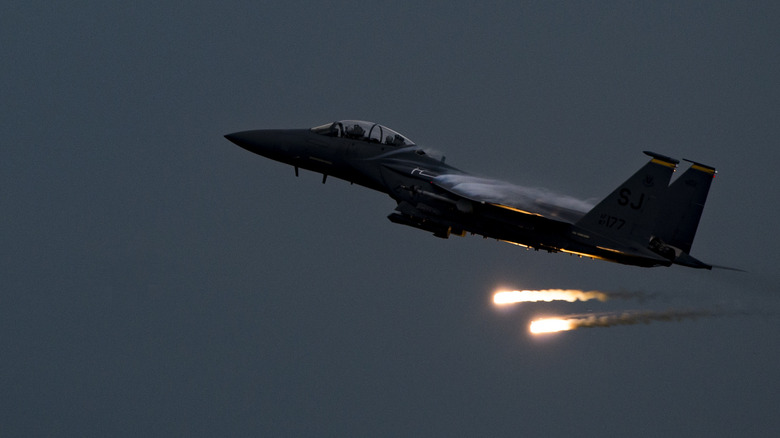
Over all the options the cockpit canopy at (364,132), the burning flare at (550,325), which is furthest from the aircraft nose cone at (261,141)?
the burning flare at (550,325)

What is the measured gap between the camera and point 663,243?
108ft

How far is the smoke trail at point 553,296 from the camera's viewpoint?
118 ft

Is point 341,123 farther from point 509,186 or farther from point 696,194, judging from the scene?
point 696,194

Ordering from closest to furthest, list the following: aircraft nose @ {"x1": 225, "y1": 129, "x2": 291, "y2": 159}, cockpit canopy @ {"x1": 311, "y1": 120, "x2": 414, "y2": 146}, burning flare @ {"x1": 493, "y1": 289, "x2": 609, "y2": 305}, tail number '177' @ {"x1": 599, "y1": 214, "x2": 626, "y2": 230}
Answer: tail number '177' @ {"x1": 599, "y1": 214, "x2": 626, "y2": 230}, burning flare @ {"x1": 493, "y1": 289, "x2": 609, "y2": 305}, cockpit canopy @ {"x1": 311, "y1": 120, "x2": 414, "y2": 146}, aircraft nose @ {"x1": 225, "y1": 129, "x2": 291, "y2": 159}

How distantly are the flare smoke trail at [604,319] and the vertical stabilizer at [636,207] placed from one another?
14.0 ft

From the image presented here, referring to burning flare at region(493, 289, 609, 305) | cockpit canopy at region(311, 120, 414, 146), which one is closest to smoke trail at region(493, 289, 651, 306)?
burning flare at region(493, 289, 609, 305)

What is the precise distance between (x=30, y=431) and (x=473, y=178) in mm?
59283

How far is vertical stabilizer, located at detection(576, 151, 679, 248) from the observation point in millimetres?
31312

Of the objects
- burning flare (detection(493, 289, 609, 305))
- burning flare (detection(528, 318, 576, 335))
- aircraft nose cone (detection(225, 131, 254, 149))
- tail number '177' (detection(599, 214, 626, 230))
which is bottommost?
burning flare (detection(528, 318, 576, 335))

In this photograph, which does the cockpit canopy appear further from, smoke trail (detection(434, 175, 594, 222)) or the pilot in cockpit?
smoke trail (detection(434, 175, 594, 222))

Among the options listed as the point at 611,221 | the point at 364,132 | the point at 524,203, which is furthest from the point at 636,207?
the point at 364,132

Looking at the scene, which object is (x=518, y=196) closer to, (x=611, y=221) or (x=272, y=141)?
(x=611, y=221)

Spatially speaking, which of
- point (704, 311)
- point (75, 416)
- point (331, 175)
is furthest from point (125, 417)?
point (704, 311)

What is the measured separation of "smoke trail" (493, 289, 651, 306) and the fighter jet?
3.29 m
